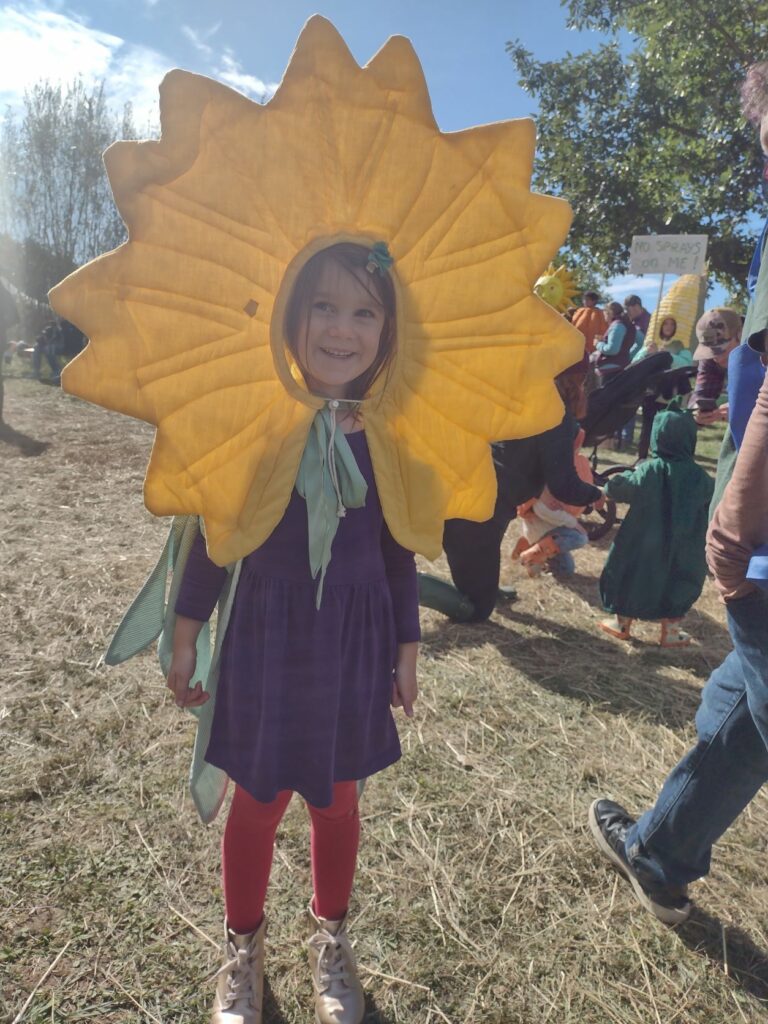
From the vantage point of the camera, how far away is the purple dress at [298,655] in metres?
1.40

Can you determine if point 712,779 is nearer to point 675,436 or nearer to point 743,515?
point 743,515

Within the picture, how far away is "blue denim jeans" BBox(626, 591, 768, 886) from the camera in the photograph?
5.34ft

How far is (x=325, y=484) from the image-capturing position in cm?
136

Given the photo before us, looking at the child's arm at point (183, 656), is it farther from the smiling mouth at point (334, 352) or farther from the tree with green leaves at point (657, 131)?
the tree with green leaves at point (657, 131)

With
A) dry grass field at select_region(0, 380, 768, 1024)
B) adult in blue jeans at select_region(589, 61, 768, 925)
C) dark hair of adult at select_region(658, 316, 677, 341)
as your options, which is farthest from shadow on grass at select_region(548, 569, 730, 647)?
dark hair of adult at select_region(658, 316, 677, 341)

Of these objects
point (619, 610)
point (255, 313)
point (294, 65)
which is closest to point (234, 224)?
point (255, 313)

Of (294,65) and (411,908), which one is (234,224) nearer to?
(294,65)

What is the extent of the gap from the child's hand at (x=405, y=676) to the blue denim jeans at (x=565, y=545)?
3091 mm

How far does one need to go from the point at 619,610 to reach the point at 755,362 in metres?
2.47

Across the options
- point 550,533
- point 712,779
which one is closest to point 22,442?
point 550,533

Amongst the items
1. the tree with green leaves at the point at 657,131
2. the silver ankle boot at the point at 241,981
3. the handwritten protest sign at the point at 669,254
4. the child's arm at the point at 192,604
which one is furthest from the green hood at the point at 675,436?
the tree with green leaves at the point at 657,131

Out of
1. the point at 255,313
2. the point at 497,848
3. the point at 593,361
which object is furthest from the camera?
the point at 593,361

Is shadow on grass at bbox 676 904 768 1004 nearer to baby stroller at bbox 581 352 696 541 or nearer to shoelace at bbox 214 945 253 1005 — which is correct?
Answer: shoelace at bbox 214 945 253 1005

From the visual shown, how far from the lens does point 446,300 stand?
4.64 ft
